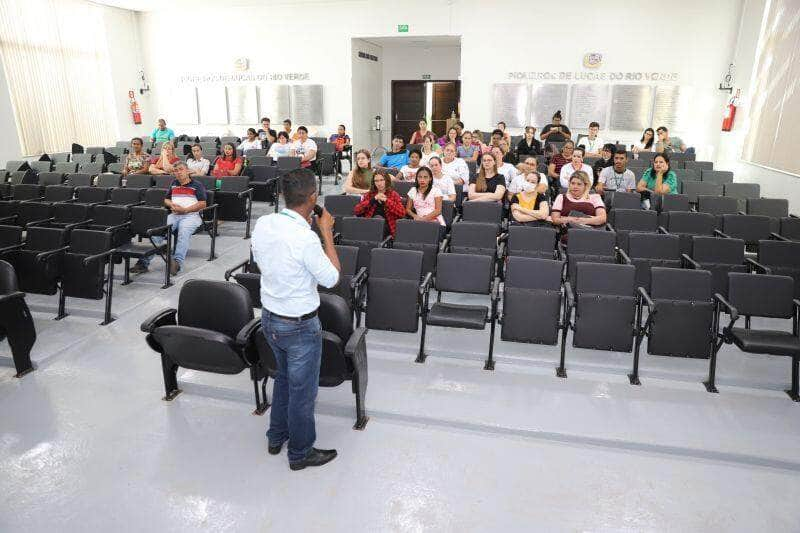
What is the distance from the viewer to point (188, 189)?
659 cm

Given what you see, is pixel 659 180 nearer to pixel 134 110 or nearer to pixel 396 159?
pixel 396 159

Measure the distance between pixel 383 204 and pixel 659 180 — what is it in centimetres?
402

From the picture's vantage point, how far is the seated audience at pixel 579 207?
579 centimetres

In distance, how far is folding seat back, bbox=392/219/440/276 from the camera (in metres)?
5.30

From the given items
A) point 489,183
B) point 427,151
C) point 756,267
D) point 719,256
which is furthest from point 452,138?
point 756,267

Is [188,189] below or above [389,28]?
below

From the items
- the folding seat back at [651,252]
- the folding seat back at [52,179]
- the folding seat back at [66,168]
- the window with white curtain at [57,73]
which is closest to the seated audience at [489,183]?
the folding seat back at [651,252]

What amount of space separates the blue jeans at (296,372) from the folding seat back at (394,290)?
4.87ft

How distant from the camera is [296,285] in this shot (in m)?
2.68

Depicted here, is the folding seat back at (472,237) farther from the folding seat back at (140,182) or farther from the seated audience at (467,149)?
the folding seat back at (140,182)

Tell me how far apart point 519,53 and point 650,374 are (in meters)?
10.1

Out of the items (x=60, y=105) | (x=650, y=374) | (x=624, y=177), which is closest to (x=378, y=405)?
(x=650, y=374)

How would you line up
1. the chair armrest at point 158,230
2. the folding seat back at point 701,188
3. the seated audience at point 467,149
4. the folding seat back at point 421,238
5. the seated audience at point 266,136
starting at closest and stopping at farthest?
1. the folding seat back at point 421,238
2. the chair armrest at point 158,230
3. the folding seat back at point 701,188
4. the seated audience at point 467,149
5. the seated audience at point 266,136

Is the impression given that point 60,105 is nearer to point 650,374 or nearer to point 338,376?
point 338,376
